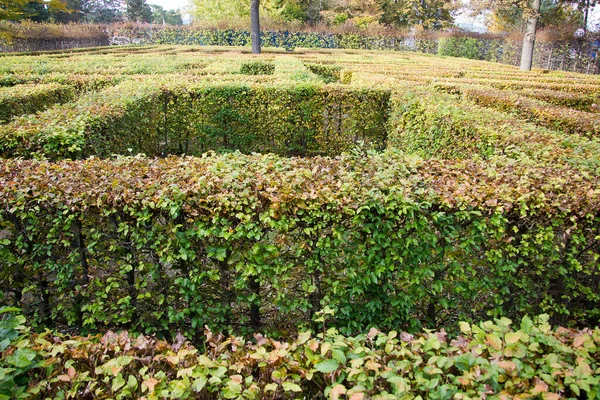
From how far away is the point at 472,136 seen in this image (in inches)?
201


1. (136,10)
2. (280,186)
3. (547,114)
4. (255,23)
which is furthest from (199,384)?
(136,10)

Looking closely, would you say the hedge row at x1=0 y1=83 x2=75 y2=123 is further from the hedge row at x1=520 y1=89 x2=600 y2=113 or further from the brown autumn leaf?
the hedge row at x1=520 y1=89 x2=600 y2=113

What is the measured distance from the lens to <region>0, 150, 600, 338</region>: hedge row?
2805 millimetres

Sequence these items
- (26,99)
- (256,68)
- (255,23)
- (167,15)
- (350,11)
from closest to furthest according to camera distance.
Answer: (26,99) → (256,68) → (255,23) → (350,11) → (167,15)

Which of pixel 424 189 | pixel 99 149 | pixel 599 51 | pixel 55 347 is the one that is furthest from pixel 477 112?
pixel 599 51

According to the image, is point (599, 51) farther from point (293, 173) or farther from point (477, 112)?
point (293, 173)

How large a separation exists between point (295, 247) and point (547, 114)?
5563 mm

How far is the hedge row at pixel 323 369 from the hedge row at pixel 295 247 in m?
1.02

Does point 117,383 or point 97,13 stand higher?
point 97,13

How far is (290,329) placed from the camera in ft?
10.5

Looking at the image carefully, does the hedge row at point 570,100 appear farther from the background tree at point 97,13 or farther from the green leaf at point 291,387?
the background tree at point 97,13

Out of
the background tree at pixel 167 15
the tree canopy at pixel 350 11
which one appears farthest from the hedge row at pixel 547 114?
the background tree at pixel 167 15

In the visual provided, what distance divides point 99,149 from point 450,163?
434 centimetres

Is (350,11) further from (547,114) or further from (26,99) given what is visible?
(26,99)
